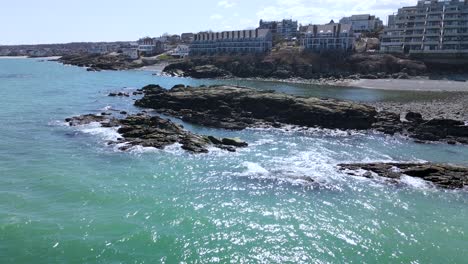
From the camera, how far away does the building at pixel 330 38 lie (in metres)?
136

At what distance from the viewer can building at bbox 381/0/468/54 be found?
120750mm

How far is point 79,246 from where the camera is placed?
22.1 m

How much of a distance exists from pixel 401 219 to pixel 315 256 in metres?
8.01

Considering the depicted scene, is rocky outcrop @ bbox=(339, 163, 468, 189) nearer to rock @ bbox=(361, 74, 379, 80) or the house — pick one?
rock @ bbox=(361, 74, 379, 80)

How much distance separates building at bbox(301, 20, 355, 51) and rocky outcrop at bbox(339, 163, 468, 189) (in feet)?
341

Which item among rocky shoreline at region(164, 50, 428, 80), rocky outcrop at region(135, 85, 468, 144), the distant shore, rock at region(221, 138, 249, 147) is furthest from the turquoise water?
rocky shoreline at region(164, 50, 428, 80)

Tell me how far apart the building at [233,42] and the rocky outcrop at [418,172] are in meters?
120

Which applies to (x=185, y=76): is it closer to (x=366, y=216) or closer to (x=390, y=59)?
(x=390, y=59)

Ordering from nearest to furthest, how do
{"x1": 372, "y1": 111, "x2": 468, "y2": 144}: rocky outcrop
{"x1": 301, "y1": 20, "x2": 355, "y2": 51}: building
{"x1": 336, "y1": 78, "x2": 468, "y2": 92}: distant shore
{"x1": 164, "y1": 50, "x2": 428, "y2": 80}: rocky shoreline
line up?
{"x1": 372, "y1": 111, "x2": 468, "y2": 144}: rocky outcrop < {"x1": 336, "y1": 78, "x2": 468, "y2": 92}: distant shore < {"x1": 164, "y1": 50, "x2": 428, "y2": 80}: rocky shoreline < {"x1": 301, "y1": 20, "x2": 355, "y2": 51}: building

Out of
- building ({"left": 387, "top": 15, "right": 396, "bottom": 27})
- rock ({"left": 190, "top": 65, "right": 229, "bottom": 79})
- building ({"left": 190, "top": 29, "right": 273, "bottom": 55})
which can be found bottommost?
rock ({"left": 190, "top": 65, "right": 229, "bottom": 79})

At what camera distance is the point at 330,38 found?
138 meters

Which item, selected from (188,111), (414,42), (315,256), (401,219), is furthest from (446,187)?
(414,42)

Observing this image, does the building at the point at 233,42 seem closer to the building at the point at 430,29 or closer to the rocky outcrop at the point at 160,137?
the building at the point at 430,29

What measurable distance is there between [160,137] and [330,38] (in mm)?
106125
